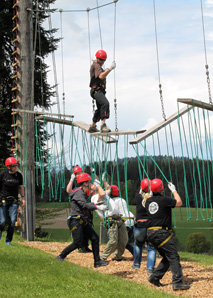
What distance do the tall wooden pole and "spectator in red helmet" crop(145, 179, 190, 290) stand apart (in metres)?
6.67

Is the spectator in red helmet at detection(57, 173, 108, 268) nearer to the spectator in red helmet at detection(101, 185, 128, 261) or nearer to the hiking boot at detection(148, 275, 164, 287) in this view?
the spectator in red helmet at detection(101, 185, 128, 261)

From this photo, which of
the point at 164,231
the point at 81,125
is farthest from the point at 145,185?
the point at 81,125

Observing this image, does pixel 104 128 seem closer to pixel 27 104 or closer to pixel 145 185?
pixel 145 185

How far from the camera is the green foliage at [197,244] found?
46612mm

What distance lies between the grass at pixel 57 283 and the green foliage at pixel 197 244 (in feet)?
129

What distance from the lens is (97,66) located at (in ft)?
30.3

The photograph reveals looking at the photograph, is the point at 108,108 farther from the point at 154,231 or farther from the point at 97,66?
the point at 154,231

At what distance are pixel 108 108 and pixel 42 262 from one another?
2.97m

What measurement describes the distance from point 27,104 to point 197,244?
3674cm

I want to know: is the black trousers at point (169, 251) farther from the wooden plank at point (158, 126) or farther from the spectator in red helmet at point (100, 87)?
the spectator in red helmet at point (100, 87)

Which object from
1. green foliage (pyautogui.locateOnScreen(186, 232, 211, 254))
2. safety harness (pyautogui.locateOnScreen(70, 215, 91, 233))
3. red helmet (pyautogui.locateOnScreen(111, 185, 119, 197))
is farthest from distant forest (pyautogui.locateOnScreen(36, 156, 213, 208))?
green foliage (pyautogui.locateOnScreen(186, 232, 211, 254))

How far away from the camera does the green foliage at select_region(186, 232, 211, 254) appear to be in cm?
4661

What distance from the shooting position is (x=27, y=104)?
14.3 m

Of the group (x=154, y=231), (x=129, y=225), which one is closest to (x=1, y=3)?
(x=129, y=225)
